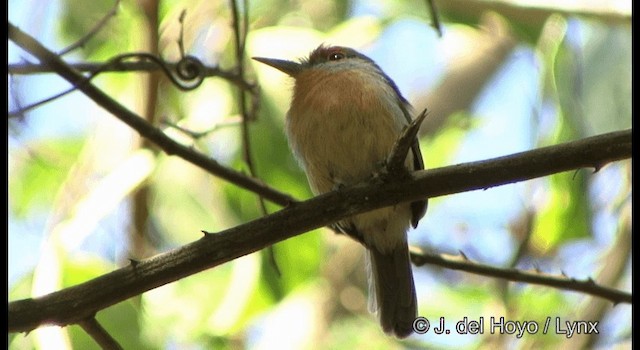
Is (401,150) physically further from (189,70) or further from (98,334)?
(189,70)

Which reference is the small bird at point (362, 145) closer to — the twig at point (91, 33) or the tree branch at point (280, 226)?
the twig at point (91, 33)

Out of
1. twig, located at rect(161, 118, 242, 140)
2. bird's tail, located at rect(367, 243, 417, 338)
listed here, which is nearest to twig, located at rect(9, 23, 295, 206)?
twig, located at rect(161, 118, 242, 140)

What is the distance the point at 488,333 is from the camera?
5.27m

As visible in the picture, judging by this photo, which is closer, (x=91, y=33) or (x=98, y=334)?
(x=98, y=334)

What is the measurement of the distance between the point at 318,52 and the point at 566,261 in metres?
2.14

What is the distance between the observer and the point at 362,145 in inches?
151

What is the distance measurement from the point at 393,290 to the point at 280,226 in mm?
1718

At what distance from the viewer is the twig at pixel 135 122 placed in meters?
3.15

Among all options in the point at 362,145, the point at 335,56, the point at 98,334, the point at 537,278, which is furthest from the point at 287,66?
the point at 98,334

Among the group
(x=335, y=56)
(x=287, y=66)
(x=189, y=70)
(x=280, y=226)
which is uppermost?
(x=335, y=56)

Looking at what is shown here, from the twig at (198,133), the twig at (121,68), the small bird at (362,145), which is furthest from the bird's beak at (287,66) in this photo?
the twig at (198,133)

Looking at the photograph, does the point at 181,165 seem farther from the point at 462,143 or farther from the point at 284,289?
the point at 462,143

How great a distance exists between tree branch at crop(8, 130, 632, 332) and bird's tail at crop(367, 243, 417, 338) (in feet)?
5.03
